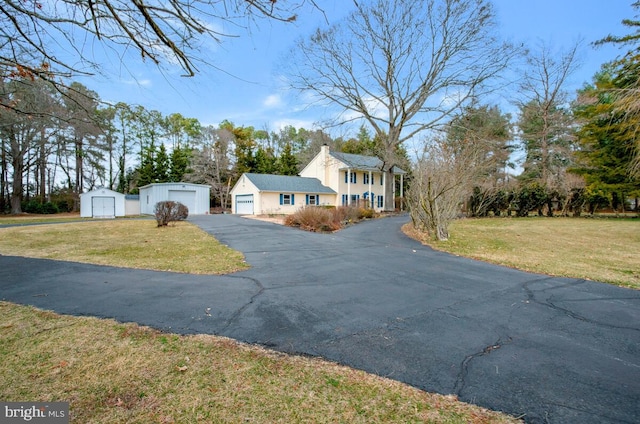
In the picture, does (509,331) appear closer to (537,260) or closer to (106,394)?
(106,394)

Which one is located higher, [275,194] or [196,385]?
[275,194]

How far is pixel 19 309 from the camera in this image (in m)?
4.01

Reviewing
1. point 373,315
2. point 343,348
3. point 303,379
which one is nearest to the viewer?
point 303,379

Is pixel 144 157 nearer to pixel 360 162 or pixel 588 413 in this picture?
pixel 360 162

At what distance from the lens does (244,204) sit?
28.9m

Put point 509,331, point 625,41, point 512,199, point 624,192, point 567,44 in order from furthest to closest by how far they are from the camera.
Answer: point 567,44
point 512,199
point 624,192
point 625,41
point 509,331

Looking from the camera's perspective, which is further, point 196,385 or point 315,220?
point 315,220

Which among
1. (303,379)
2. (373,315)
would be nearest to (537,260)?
(373,315)

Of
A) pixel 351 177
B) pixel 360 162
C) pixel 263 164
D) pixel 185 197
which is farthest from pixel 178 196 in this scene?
pixel 360 162

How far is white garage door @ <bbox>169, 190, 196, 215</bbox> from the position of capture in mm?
27734

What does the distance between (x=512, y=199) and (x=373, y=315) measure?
23120 mm

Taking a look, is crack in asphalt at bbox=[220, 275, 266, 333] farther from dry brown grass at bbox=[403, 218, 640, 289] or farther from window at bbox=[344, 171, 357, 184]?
window at bbox=[344, 171, 357, 184]

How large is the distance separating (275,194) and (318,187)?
15.8 ft

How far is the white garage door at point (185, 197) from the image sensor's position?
2773 centimetres
